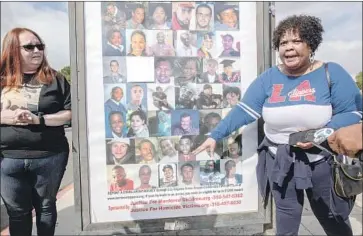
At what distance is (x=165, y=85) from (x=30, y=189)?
1.06 m

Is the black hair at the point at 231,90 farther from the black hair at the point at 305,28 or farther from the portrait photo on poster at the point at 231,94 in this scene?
the black hair at the point at 305,28

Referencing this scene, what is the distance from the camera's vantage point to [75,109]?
230 centimetres

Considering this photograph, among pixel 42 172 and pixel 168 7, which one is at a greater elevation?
pixel 168 7

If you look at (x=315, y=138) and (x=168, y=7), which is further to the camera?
(x=168, y=7)

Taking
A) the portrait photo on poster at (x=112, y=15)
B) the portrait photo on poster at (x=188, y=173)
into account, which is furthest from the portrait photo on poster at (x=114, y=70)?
the portrait photo on poster at (x=188, y=173)

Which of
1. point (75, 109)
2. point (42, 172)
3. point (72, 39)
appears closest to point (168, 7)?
point (72, 39)

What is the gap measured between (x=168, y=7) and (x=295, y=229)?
5.28ft

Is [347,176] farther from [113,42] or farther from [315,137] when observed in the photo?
[113,42]

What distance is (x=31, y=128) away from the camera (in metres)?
2.05


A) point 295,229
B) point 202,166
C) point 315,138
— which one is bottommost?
point 295,229

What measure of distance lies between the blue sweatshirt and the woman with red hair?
49.1 inches

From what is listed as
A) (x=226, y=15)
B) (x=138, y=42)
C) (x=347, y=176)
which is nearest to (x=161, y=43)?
(x=138, y=42)

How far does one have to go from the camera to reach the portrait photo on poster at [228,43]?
2441 mm

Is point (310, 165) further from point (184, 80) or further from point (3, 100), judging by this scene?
point (3, 100)
